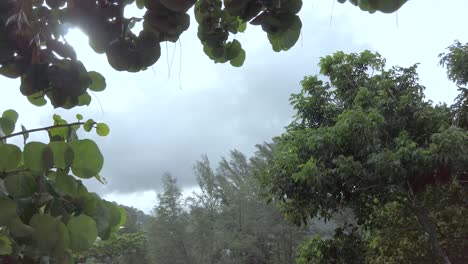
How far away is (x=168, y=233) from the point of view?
2361 centimetres

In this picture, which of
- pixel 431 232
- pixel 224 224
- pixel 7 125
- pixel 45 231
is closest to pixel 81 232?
pixel 45 231

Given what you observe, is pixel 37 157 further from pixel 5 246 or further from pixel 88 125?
pixel 88 125

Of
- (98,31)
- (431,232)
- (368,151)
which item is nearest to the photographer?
(98,31)

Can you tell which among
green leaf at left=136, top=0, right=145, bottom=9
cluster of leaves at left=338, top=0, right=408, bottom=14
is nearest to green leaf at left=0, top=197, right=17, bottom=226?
green leaf at left=136, top=0, right=145, bottom=9

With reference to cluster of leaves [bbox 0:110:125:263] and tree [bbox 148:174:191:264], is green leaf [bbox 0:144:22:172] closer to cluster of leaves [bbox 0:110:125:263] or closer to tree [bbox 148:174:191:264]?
cluster of leaves [bbox 0:110:125:263]

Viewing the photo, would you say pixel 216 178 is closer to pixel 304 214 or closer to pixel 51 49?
pixel 304 214

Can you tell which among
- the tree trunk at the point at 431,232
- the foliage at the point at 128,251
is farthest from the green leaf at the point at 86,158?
the foliage at the point at 128,251

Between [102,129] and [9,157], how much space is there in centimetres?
28

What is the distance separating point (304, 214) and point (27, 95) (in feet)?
15.8

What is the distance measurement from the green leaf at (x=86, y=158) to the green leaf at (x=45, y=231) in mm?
87

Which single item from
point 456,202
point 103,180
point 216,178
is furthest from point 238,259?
point 103,180

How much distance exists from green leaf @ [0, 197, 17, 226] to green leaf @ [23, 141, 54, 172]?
2.3 inches

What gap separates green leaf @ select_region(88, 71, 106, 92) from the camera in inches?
36.1

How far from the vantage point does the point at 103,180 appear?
34.3 inches
